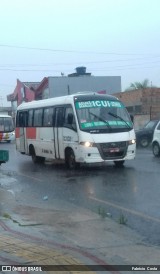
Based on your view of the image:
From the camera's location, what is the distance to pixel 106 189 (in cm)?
1255

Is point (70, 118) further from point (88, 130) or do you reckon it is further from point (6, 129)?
point (6, 129)

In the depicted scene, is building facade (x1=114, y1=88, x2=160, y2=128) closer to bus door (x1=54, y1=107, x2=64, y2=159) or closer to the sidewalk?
bus door (x1=54, y1=107, x2=64, y2=159)

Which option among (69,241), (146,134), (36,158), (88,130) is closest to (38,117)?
(36,158)

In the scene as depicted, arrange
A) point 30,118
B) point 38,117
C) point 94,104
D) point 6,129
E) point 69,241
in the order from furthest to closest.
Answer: point 6,129 < point 30,118 < point 38,117 < point 94,104 < point 69,241

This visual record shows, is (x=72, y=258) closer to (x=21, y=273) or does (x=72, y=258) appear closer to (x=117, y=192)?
(x=21, y=273)

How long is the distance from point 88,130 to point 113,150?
1.06 m

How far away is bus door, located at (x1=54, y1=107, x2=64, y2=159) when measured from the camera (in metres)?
18.2

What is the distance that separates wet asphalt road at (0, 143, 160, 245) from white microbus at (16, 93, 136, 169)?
572 millimetres

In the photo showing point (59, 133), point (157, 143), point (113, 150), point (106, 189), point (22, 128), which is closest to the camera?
point (106, 189)

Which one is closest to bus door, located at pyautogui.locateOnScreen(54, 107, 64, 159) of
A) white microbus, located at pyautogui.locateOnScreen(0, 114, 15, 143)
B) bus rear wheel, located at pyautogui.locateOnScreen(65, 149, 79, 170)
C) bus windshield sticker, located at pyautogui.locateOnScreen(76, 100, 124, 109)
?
bus rear wheel, located at pyautogui.locateOnScreen(65, 149, 79, 170)

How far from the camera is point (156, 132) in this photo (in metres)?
21.6

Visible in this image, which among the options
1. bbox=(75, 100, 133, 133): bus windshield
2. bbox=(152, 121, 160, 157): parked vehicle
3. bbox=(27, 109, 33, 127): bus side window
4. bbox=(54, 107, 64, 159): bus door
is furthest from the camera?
bbox=(27, 109, 33, 127): bus side window

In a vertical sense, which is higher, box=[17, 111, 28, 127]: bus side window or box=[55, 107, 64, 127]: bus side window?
box=[55, 107, 64, 127]: bus side window

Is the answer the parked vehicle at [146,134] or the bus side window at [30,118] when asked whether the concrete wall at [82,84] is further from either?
the bus side window at [30,118]
